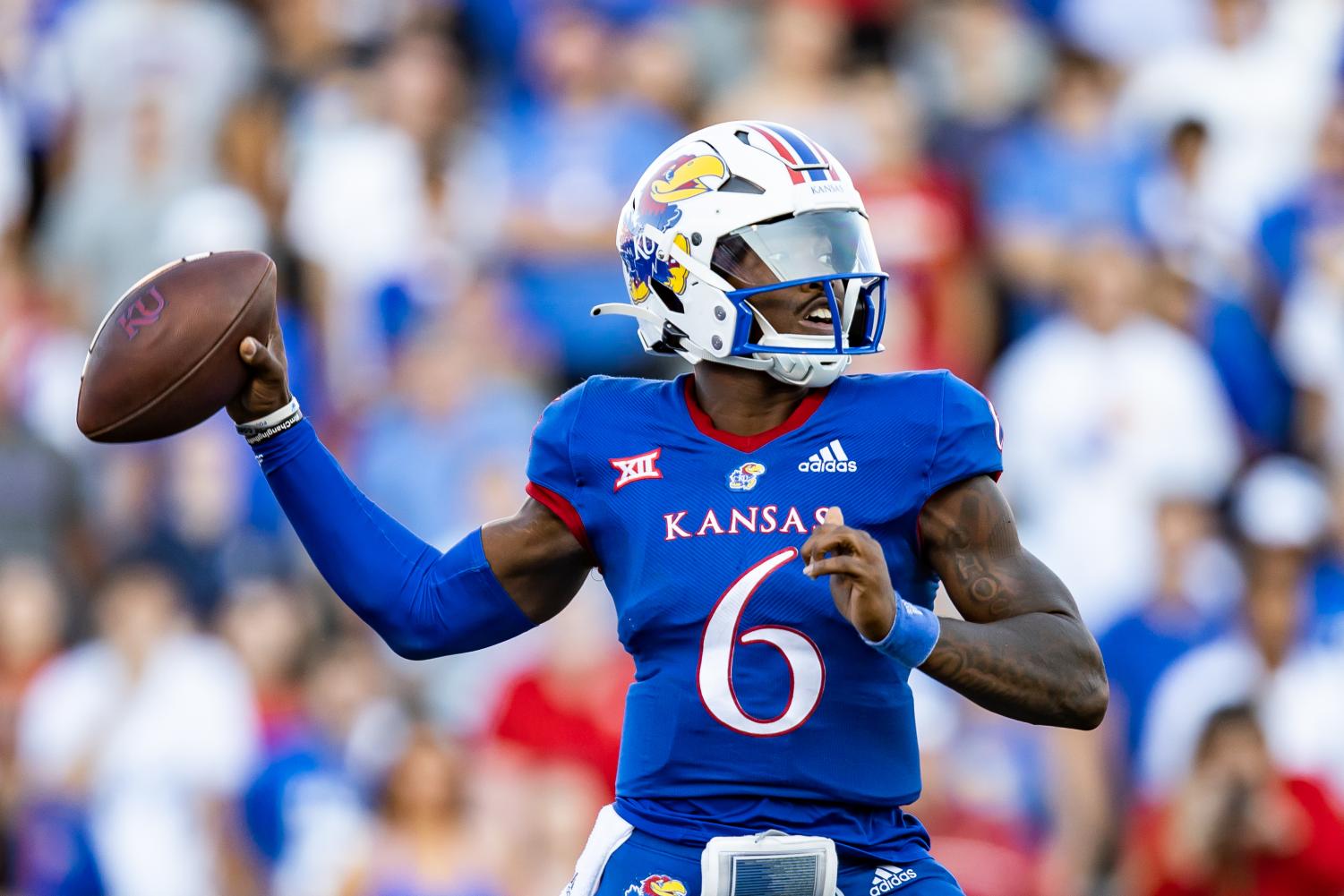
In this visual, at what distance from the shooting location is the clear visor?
4055 millimetres

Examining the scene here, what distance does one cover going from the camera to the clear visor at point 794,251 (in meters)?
4.05

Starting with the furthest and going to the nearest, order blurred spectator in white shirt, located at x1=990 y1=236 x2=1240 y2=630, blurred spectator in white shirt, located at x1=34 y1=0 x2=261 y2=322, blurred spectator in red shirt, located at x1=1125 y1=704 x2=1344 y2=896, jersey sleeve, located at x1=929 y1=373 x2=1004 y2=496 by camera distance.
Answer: blurred spectator in white shirt, located at x1=34 y1=0 x2=261 y2=322, blurred spectator in white shirt, located at x1=990 y1=236 x2=1240 y2=630, blurred spectator in red shirt, located at x1=1125 y1=704 x2=1344 y2=896, jersey sleeve, located at x1=929 y1=373 x2=1004 y2=496

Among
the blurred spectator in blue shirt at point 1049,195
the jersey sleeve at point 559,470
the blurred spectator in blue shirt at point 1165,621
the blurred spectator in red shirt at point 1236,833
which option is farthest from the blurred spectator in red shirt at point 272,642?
the jersey sleeve at point 559,470

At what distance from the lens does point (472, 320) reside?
9.41 meters

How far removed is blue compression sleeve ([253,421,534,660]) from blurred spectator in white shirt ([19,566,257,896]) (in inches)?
166

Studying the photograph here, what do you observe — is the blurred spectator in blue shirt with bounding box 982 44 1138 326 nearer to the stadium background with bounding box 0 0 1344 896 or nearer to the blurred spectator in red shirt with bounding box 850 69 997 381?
the stadium background with bounding box 0 0 1344 896

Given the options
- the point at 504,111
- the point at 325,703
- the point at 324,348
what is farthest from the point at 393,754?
the point at 504,111

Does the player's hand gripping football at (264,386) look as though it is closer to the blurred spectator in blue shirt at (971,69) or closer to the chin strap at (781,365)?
the chin strap at (781,365)

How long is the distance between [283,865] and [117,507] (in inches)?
A: 77.1

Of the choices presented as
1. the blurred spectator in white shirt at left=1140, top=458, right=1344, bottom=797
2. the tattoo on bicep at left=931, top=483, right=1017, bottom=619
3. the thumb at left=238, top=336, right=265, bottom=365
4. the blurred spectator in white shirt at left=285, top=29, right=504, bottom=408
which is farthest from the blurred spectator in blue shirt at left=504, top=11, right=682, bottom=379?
the tattoo on bicep at left=931, top=483, right=1017, bottom=619

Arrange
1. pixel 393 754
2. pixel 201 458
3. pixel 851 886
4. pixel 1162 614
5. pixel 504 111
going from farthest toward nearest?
pixel 504 111, pixel 201 458, pixel 1162 614, pixel 393 754, pixel 851 886

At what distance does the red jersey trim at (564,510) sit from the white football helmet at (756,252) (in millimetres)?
380

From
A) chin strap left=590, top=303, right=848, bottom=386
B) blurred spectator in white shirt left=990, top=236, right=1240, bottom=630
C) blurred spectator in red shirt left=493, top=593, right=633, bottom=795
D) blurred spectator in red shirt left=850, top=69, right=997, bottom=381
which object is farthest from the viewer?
blurred spectator in red shirt left=850, top=69, right=997, bottom=381

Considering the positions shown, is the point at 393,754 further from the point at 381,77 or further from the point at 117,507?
the point at 381,77
